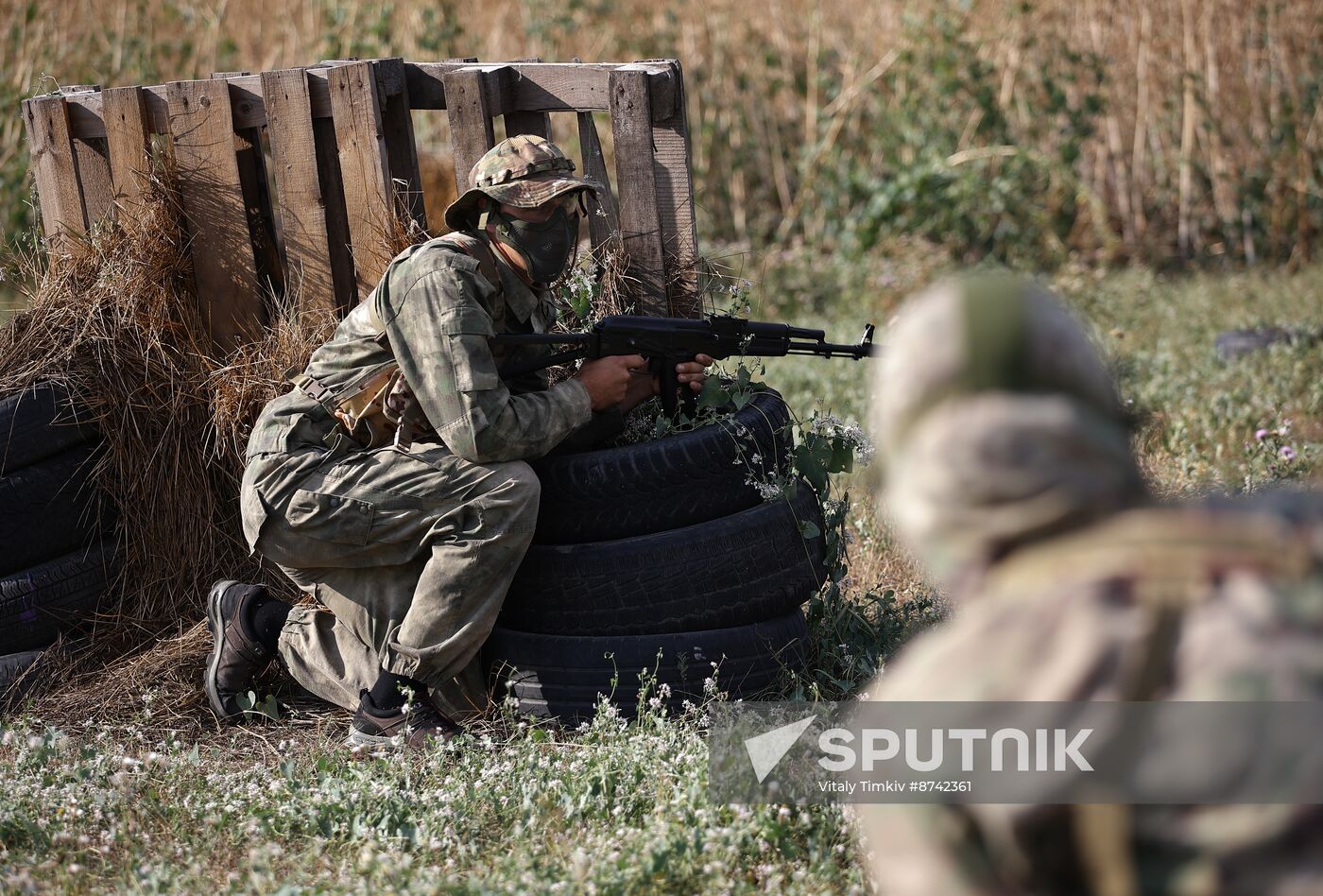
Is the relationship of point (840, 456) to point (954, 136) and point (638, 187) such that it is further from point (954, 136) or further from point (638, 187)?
point (954, 136)

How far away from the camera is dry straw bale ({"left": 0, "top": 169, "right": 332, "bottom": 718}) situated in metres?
4.67

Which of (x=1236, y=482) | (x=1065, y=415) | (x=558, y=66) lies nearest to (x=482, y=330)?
(x=558, y=66)

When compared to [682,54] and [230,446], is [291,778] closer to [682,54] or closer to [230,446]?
[230,446]

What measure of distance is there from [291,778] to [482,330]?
4.73 ft

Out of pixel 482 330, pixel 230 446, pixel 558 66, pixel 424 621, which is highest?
pixel 558 66

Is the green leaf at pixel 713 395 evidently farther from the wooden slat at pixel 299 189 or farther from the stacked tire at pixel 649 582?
the wooden slat at pixel 299 189

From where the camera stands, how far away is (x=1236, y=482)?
554cm

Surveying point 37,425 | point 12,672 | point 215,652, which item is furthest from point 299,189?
point 12,672

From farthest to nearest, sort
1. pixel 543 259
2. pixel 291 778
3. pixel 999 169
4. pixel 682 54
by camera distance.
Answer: pixel 682 54, pixel 999 169, pixel 543 259, pixel 291 778

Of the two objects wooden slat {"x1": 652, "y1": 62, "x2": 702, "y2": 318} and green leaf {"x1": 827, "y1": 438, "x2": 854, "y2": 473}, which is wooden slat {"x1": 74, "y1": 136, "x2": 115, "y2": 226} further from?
green leaf {"x1": 827, "y1": 438, "x2": 854, "y2": 473}

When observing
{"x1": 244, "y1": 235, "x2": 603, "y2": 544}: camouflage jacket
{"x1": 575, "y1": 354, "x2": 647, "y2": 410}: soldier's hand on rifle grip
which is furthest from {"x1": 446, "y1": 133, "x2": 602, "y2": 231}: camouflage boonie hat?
{"x1": 575, "y1": 354, "x2": 647, "y2": 410}: soldier's hand on rifle grip

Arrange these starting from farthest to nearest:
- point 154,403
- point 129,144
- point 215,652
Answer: point 129,144 → point 154,403 → point 215,652

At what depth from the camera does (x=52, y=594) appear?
15.1 ft

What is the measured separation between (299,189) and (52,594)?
68.5 inches
